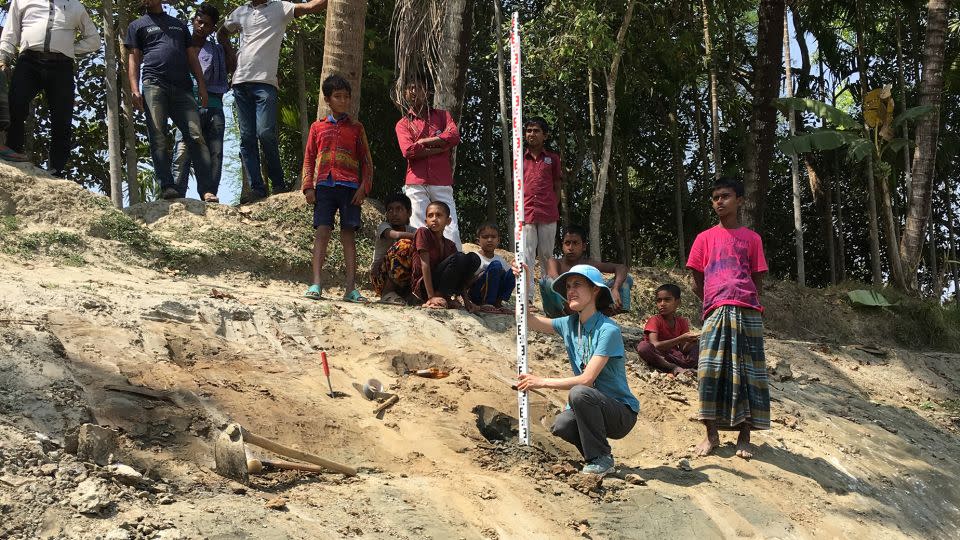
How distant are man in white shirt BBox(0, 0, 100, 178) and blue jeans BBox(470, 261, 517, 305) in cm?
357

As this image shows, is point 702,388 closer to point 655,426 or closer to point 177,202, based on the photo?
point 655,426

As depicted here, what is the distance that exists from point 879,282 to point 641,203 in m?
4.83

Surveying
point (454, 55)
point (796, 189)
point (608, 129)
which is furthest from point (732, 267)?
point (796, 189)

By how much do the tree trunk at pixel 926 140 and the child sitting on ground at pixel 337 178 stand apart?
25.4 feet

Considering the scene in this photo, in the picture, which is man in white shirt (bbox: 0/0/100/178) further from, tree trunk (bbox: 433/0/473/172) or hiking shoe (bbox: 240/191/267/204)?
tree trunk (bbox: 433/0/473/172)

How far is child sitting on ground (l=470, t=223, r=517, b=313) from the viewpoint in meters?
7.41

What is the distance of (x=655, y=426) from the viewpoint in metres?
6.34

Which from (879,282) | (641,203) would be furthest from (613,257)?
(879,282)

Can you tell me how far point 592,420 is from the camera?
5.02 meters

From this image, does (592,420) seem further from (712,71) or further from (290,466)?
(712,71)

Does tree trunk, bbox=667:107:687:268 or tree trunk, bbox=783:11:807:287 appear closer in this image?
tree trunk, bbox=783:11:807:287

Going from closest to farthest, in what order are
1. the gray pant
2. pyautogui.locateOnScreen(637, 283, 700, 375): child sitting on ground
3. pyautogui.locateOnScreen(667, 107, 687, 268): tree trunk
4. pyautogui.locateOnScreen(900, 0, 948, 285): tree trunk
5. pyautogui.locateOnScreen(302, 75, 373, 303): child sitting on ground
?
the gray pant
pyautogui.locateOnScreen(637, 283, 700, 375): child sitting on ground
pyautogui.locateOnScreen(302, 75, 373, 303): child sitting on ground
pyautogui.locateOnScreen(900, 0, 948, 285): tree trunk
pyautogui.locateOnScreen(667, 107, 687, 268): tree trunk

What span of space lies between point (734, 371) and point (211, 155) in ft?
16.3

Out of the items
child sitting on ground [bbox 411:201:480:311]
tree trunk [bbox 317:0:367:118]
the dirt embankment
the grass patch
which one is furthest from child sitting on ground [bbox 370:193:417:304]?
the grass patch
